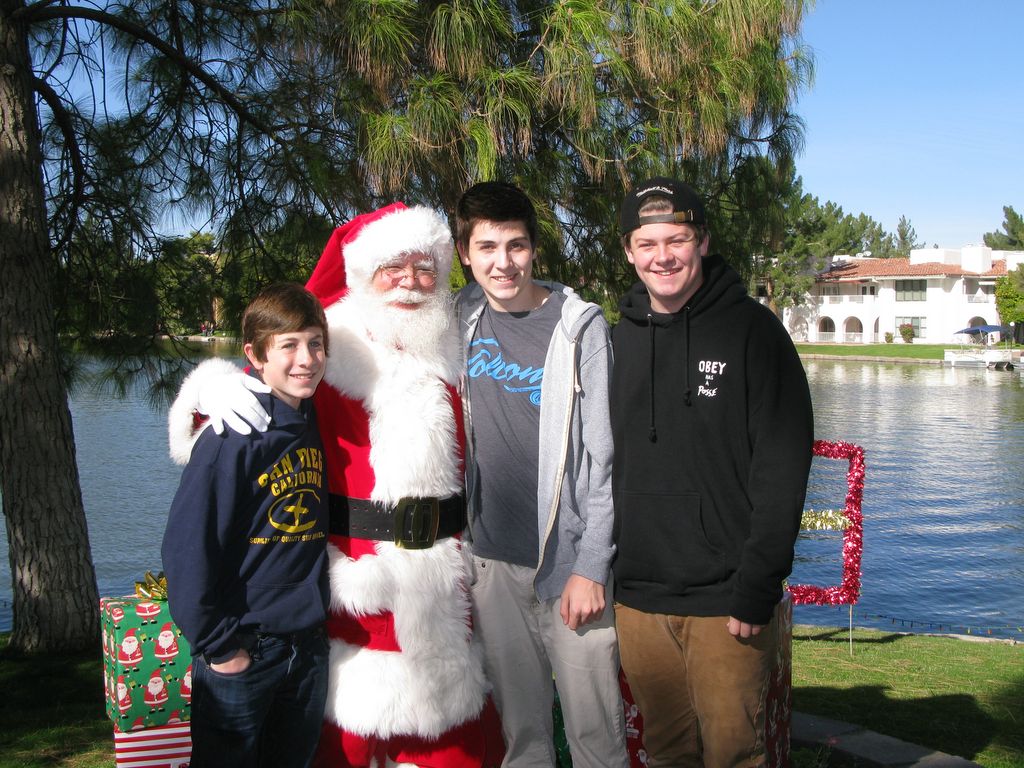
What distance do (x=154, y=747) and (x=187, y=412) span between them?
3.34ft

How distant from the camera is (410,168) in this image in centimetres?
378

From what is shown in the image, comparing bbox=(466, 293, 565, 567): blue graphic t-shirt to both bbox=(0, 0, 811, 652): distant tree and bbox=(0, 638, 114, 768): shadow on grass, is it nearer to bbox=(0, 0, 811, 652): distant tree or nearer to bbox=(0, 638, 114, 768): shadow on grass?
bbox=(0, 0, 811, 652): distant tree

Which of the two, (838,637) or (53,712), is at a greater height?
(53,712)

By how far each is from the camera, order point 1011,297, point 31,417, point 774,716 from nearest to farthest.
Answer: point 774,716
point 31,417
point 1011,297

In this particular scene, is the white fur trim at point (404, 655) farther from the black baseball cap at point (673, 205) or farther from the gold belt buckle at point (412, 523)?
the black baseball cap at point (673, 205)

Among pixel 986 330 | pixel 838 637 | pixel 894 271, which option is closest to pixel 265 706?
pixel 838 637

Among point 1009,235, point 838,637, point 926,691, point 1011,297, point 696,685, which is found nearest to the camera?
point 696,685

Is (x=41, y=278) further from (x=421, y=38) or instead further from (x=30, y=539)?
(x=421, y=38)

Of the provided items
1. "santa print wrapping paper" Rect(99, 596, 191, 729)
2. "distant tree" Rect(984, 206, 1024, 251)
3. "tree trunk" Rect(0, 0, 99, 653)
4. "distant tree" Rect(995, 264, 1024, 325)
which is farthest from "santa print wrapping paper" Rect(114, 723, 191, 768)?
"distant tree" Rect(984, 206, 1024, 251)

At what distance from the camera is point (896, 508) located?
13.3m

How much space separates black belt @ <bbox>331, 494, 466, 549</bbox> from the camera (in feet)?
7.95

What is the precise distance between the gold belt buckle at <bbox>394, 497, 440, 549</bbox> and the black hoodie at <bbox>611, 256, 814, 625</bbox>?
505 mm

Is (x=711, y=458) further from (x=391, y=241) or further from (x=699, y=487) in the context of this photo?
(x=391, y=241)

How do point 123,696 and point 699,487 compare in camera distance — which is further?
point 123,696
